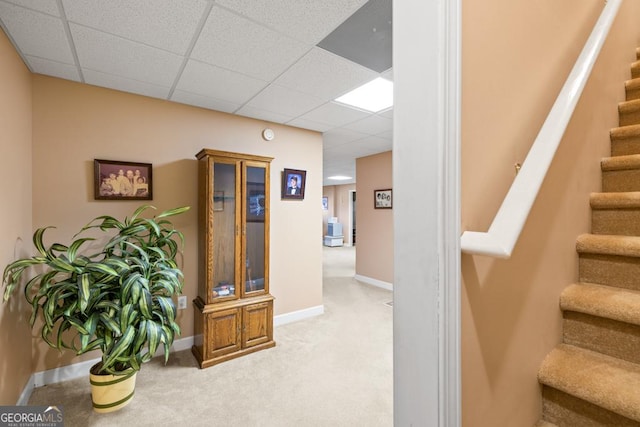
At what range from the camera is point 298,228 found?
3611mm

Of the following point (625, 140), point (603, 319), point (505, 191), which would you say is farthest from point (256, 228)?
point (625, 140)

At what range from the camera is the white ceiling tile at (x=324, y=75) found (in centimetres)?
197

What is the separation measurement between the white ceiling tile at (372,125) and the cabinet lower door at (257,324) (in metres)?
2.28

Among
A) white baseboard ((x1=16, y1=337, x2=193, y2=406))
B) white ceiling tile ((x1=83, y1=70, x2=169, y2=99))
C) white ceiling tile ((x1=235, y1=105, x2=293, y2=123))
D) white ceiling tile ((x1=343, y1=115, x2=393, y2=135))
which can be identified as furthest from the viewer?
white ceiling tile ((x1=343, y1=115, x2=393, y2=135))

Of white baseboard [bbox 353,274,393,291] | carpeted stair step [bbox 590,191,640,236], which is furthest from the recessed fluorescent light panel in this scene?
white baseboard [bbox 353,274,393,291]

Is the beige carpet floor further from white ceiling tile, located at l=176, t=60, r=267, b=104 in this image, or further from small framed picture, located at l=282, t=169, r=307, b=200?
white ceiling tile, located at l=176, t=60, r=267, b=104

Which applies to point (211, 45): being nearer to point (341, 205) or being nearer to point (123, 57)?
point (123, 57)

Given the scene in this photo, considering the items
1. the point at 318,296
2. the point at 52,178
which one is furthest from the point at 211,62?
the point at 318,296

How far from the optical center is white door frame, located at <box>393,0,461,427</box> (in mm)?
599

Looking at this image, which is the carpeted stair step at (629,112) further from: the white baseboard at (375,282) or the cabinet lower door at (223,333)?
the white baseboard at (375,282)

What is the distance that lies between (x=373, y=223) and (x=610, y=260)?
4.12m

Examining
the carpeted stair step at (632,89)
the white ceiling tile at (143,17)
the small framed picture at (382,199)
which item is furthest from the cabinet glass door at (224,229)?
the small framed picture at (382,199)

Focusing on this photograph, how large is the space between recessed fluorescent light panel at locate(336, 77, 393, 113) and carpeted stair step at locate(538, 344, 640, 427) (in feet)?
6.87

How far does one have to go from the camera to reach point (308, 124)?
135 inches
